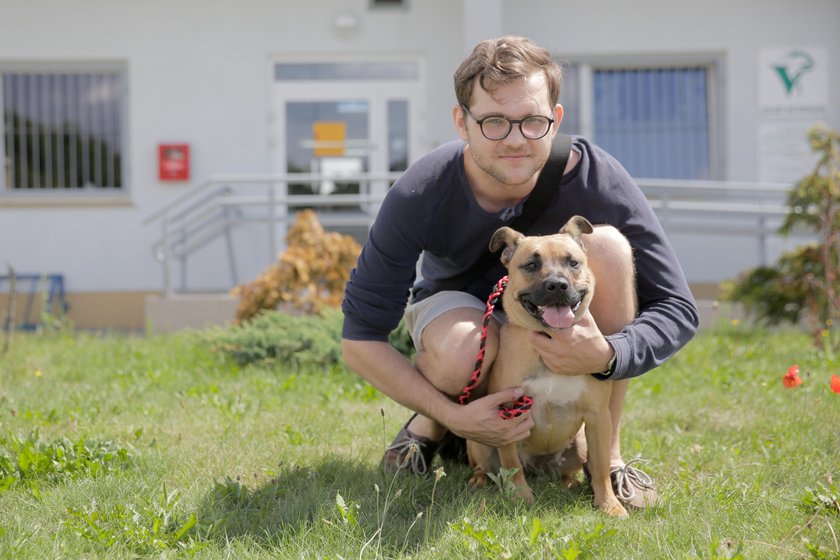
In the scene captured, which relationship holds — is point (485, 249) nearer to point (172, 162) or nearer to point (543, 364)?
point (543, 364)

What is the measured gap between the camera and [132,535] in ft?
7.63

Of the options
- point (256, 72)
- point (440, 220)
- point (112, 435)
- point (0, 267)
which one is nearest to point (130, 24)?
point (256, 72)

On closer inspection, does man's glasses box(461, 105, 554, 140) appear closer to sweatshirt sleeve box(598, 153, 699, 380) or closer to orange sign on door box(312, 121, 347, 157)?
sweatshirt sleeve box(598, 153, 699, 380)

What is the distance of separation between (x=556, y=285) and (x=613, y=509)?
75 centimetres

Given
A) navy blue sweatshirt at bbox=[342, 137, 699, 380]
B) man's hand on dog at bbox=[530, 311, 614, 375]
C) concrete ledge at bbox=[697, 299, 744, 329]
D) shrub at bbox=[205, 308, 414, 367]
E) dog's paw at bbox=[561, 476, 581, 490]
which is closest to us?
man's hand on dog at bbox=[530, 311, 614, 375]

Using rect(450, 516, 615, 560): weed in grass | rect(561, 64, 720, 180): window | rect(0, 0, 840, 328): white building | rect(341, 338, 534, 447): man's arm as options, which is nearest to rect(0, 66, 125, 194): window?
rect(0, 0, 840, 328): white building

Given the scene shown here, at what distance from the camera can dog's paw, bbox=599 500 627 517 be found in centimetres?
262

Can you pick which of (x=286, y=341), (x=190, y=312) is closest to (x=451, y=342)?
(x=286, y=341)

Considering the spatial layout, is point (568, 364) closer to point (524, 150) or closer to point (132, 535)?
point (524, 150)

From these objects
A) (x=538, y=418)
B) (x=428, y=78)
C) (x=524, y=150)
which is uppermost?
(x=428, y=78)

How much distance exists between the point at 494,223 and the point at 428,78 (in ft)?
25.3

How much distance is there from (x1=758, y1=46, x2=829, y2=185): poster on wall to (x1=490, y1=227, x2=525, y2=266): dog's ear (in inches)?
327

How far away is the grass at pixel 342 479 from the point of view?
2309 millimetres

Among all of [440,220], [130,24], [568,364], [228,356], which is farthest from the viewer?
[130,24]
